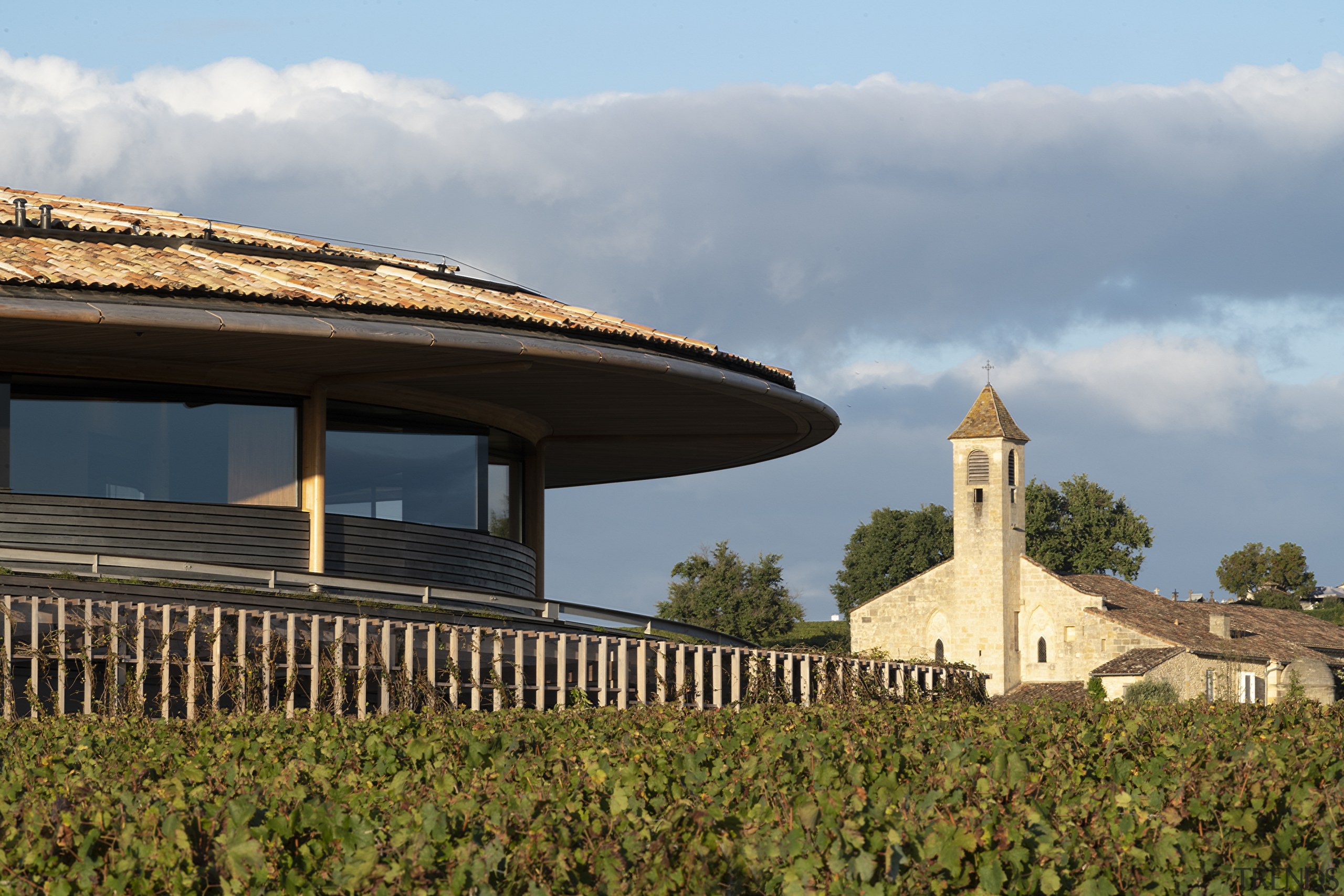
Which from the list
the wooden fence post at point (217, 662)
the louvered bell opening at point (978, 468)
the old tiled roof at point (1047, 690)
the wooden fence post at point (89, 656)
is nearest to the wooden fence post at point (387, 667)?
the wooden fence post at point (217, 662)

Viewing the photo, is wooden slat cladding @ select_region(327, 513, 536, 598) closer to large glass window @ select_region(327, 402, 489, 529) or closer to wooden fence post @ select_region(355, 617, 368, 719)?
large glass window @ select_region(327, 402, 489, 529)

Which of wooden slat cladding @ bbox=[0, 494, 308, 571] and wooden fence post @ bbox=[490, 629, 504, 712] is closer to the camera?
wooden fence post @ bbox=[490, 629, 504, 712]

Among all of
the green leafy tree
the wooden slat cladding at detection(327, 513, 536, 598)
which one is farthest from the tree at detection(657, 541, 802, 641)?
the wooden slat cladding at detection(327, 513, 536, 598)

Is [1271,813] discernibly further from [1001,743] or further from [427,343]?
[427,343]

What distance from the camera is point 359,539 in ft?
63.4

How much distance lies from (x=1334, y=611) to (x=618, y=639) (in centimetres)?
9905

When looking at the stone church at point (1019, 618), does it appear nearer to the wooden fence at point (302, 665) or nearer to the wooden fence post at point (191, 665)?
the wooden fence at point (302, 665)

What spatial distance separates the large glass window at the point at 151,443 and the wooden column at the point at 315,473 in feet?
0.58

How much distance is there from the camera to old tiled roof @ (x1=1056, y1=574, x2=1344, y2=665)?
6462 centimetres

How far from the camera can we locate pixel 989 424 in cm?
7125

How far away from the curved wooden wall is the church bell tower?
50363 millimetres

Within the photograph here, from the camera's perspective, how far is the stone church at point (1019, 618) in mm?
65062

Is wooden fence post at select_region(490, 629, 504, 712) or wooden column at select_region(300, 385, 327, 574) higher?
wooden column at select_region(300, 385, 327, 574)

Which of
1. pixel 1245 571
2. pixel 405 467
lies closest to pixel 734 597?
pixel 1245 571
